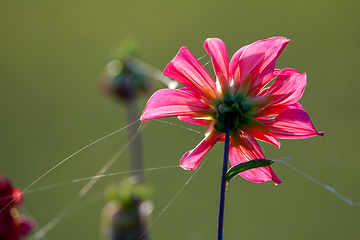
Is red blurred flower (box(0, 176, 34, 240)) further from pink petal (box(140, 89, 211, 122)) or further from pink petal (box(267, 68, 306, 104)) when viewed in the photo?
pink petal (box(267, 68, 306, 104))

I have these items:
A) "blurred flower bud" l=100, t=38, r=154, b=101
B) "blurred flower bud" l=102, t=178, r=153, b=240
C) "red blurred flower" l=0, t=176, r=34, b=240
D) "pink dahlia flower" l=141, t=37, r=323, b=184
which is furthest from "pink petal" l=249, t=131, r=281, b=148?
"blurred flower bud" l=100, t=38, r=154, b=101

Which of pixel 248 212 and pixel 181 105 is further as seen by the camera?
pixel 248 212

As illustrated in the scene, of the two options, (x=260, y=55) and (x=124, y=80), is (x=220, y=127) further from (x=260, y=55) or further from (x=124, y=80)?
(x=124, y=80)

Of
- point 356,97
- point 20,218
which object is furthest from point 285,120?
point 356,97

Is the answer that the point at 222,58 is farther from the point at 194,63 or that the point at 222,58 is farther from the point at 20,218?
the point at 20,218

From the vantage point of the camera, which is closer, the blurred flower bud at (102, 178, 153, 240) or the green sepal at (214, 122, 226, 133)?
the green sepal at (214, 122, 226, 133)
